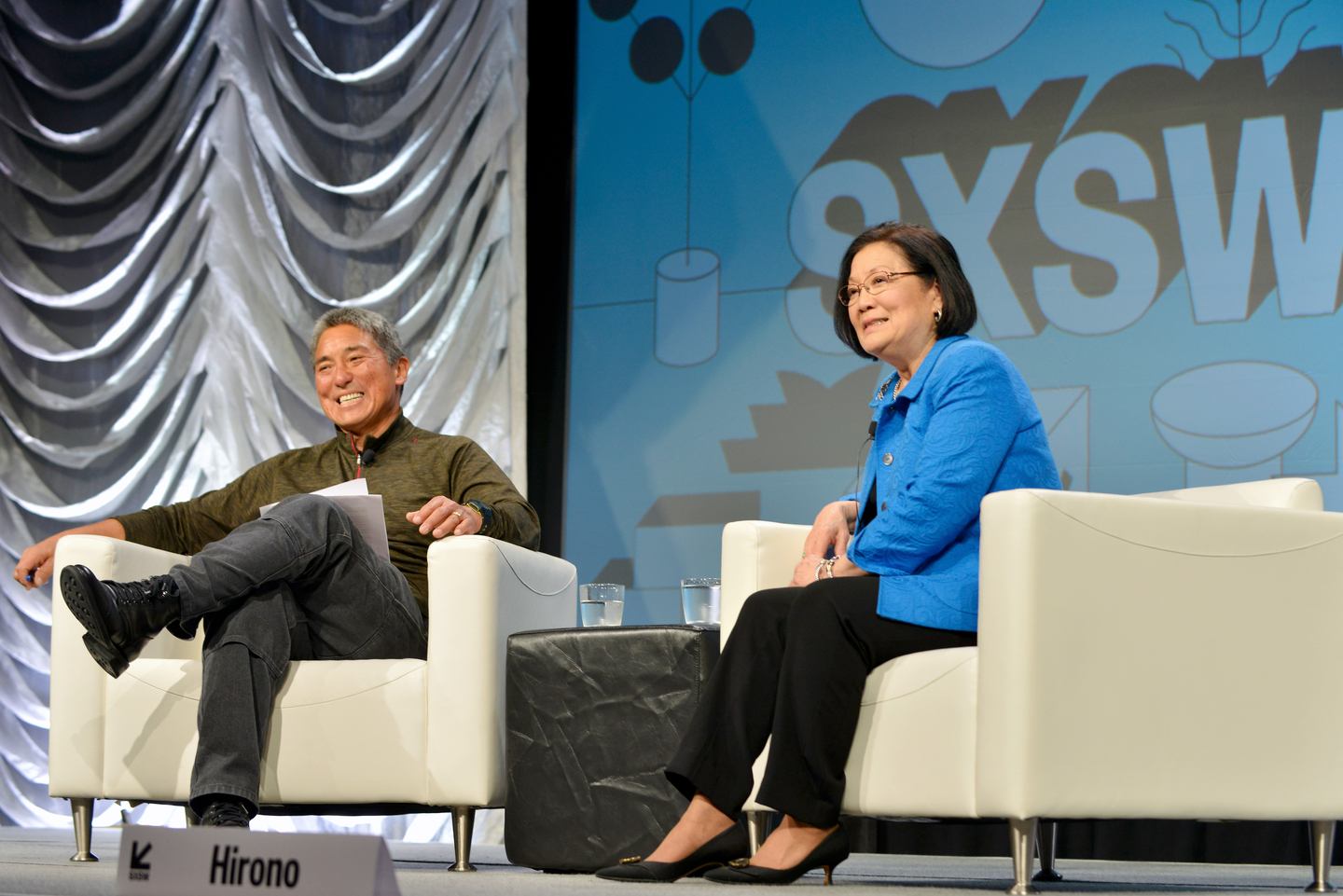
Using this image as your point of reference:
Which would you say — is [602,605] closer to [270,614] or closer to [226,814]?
[270,614]

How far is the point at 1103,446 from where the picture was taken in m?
3.36

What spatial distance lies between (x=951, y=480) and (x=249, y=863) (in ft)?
3.59

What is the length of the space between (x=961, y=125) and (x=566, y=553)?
164 centimetres

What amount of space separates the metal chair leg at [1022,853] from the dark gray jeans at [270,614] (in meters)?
1.25

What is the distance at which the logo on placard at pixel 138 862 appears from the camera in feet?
4.62

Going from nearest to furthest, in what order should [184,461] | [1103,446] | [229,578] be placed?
[229,578]
[1103,446]
[184,461]

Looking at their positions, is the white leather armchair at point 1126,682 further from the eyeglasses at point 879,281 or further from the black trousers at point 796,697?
the eyeglasses at point 879,281

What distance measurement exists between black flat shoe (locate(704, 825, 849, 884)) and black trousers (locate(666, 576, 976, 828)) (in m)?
0.03

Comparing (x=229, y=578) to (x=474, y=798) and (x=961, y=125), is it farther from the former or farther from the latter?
(x=961, y=125)

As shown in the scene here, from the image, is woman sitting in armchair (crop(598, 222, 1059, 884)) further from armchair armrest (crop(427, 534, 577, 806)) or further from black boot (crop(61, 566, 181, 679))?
black boot (crop(61, 566, 181, 679))

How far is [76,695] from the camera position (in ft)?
8.39

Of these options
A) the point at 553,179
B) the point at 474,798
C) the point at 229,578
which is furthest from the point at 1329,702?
the point at 553,179

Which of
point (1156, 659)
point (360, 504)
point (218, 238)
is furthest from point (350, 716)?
point (218, 238)

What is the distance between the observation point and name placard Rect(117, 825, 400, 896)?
133 centimetres
